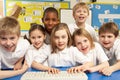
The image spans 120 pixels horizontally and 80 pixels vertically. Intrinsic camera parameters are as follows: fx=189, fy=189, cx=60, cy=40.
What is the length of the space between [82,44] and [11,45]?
0.52 meters

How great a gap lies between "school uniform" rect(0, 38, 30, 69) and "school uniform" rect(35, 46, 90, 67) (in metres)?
0.17

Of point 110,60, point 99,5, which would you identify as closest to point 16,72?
point 110,60

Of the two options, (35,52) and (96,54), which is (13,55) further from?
(96,54)

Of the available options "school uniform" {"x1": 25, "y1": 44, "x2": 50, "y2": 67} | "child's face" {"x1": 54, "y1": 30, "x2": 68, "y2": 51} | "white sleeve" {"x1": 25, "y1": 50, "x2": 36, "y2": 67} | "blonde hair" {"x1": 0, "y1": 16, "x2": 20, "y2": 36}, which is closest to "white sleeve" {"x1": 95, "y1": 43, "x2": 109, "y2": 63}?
"child's face" {"x1": 54, "y1": 30, "x2": 68, "y2": 51}

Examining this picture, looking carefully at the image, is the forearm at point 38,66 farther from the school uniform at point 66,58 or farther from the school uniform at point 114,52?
the school uniform at point 114,52

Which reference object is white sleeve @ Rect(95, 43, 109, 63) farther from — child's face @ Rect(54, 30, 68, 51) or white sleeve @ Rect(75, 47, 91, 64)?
child's face @ Rect(54, 30, 68, 51)

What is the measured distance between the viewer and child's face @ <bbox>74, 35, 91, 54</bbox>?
4.70ft

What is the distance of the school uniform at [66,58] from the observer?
53.6 inches

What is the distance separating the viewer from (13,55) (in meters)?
1.40

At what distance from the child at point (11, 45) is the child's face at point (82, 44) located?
15.5 inches

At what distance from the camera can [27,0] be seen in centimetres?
304

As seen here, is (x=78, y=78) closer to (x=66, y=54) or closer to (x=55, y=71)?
(x=55, y=71)

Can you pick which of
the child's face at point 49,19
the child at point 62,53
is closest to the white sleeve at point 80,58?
the child at point 62,53

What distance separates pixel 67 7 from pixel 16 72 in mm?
2203
